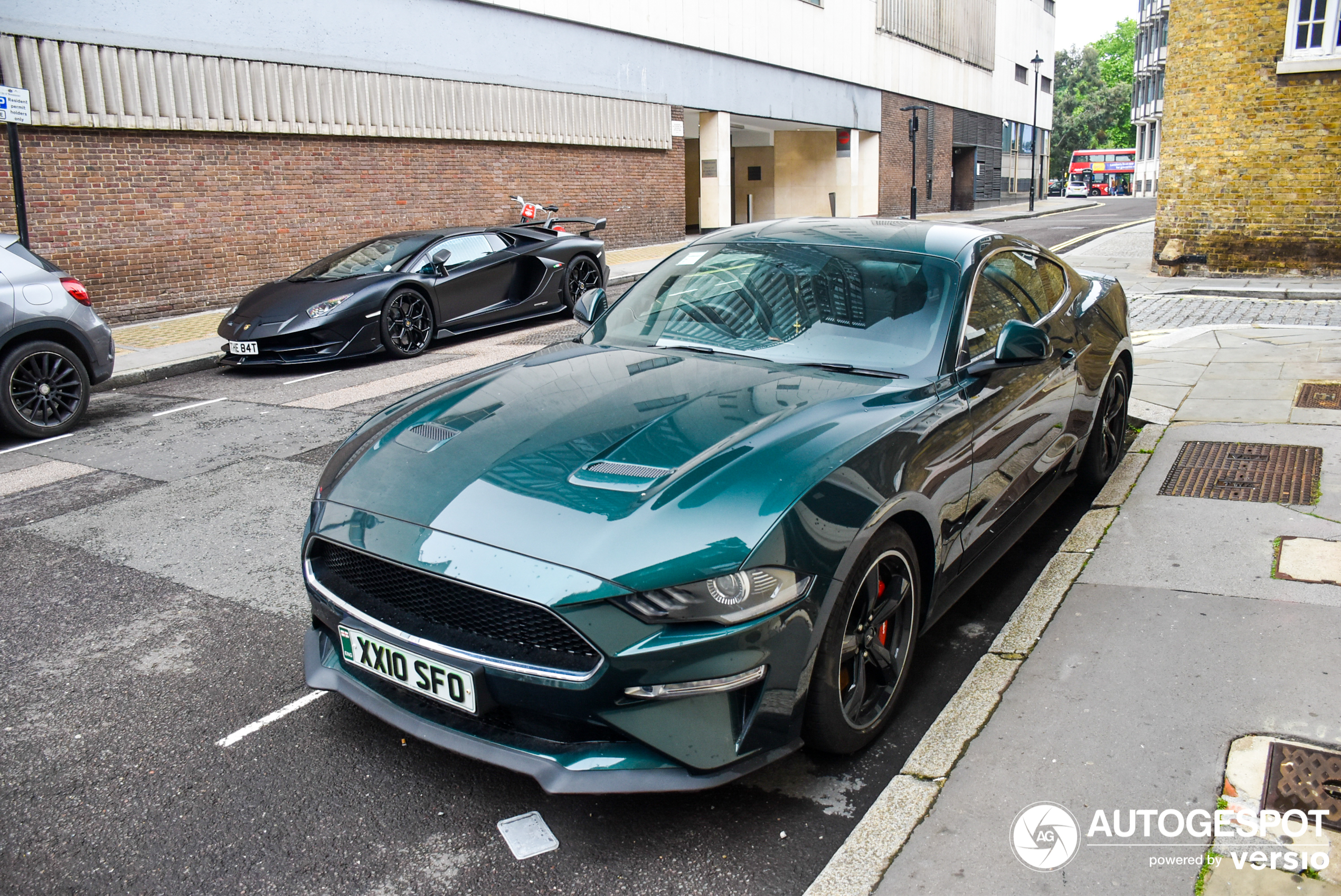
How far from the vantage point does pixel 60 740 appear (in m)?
3.23

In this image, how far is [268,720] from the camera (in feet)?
10.9

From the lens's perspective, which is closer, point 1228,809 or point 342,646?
point 1228,809

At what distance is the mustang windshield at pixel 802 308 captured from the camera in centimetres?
371

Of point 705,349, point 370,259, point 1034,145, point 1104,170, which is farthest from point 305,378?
point 1104,170

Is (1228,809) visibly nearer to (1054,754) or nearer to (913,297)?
(1054,754)

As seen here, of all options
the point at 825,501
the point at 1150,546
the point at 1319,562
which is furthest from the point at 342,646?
the point at 1319,562

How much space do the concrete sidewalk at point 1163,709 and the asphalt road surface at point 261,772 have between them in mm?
308

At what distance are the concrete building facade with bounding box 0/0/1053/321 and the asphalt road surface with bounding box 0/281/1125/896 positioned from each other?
32.2 feet

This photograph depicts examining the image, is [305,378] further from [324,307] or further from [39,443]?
[39,443]

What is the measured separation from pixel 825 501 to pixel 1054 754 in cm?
106

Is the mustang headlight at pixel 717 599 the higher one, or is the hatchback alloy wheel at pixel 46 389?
the mustang headlight at pixel 717 599

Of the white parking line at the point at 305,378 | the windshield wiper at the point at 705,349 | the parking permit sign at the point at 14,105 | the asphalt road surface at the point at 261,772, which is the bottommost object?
the asphalt road surface at the point at 261,772

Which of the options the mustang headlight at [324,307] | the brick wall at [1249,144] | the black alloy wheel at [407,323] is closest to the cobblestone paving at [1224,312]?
the brick wall at [1249,144]

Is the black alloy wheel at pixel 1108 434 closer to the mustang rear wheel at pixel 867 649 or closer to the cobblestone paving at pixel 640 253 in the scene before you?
the mustang rear wheel at pixel 867 649
